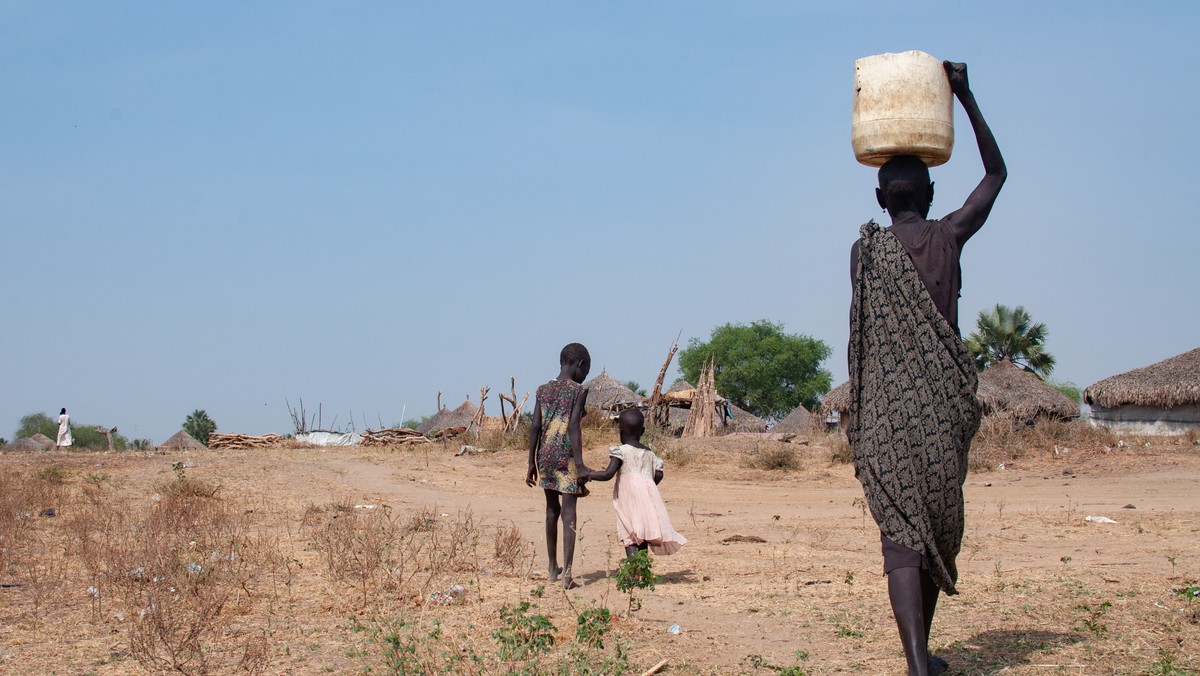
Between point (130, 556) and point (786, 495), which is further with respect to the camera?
point (786, 495)

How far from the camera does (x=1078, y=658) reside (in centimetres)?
392

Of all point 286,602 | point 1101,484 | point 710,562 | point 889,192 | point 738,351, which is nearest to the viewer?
point 889,192

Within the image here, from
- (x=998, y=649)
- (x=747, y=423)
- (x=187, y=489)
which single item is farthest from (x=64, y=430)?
(x=998, y=649)

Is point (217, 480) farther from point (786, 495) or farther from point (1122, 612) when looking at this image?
point (1122, 612)

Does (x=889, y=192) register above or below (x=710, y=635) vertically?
above

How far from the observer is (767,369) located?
199ft

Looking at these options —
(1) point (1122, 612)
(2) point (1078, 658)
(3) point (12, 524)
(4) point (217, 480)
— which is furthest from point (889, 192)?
(4) point (217, 480)

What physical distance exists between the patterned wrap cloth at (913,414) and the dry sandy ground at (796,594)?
74cm

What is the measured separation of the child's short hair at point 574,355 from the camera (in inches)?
265

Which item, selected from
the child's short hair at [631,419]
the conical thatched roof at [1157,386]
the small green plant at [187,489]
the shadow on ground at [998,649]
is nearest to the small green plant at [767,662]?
the shadow on ground at [998,649]

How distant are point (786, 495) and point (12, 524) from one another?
8741 mm

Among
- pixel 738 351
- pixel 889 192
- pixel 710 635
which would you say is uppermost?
pixel 738 351

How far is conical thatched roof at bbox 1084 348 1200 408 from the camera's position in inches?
937

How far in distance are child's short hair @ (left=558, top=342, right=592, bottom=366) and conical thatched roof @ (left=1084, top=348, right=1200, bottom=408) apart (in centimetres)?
2118
